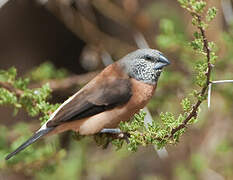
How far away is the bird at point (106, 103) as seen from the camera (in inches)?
151

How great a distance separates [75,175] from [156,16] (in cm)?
313

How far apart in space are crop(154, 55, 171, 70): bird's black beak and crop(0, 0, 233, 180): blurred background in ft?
1.07

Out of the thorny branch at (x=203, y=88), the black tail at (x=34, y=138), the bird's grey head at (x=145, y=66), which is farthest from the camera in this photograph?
the bird's grey head at (x=145, y=66)

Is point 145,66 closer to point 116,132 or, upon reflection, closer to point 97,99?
point 97,99

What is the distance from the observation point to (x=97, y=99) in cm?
396

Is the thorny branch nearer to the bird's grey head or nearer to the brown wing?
the brown wing

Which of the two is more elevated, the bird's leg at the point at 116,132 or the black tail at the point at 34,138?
the black tail at the point at 34,138

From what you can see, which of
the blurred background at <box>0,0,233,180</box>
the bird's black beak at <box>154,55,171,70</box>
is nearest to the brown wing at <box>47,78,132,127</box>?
the bird's black beak at <box>154,55,171,70</box>

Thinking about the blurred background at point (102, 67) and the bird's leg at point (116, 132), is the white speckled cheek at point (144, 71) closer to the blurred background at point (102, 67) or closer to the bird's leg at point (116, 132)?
the blurred background at point (102, 67)

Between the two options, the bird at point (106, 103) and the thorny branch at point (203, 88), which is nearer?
the thorny branch at point (203, 88)

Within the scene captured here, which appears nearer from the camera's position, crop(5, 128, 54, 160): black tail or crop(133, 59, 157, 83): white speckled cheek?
crop(5, 128, 54, 160): black tail

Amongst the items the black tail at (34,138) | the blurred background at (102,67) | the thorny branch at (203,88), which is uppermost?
the thorny branch at (203,88)

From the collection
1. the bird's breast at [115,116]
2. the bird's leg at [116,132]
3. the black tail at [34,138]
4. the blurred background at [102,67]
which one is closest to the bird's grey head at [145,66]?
the bird's breast at [115,116]

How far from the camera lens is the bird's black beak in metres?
4.07
